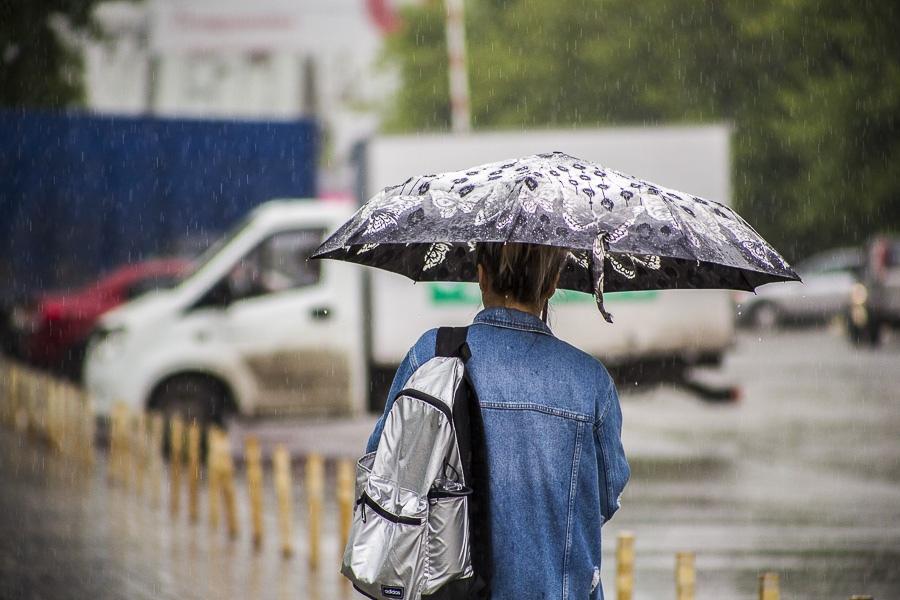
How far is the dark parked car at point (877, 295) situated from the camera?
23.1 meters

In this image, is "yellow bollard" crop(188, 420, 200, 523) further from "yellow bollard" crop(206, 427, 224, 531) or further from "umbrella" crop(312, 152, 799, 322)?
"umbrella" crop(312, 152, 799, 322)

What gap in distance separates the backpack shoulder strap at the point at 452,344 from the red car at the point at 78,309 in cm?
1390

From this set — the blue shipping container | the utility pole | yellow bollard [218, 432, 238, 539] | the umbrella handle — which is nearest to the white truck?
the blue shipping container

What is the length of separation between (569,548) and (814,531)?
6.27 metres

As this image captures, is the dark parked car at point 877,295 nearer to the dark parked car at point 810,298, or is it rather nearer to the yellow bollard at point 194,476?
the dark parked car at point 810,298

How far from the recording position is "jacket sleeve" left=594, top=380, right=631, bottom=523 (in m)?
3.16

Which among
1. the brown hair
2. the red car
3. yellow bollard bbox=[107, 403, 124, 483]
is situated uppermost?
the brown hair

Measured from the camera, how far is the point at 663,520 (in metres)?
9.41

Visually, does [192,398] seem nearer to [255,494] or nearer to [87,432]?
[87,432]

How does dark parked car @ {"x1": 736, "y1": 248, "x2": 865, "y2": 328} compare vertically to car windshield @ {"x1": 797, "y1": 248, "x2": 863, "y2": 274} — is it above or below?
below

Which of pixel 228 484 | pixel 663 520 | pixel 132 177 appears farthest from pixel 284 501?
pixel 132 177

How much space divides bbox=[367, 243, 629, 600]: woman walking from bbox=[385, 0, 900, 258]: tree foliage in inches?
1128

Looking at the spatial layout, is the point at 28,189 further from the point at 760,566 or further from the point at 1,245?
the point at 760,566

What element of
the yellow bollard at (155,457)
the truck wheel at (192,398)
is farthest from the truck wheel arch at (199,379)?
the yellow bollard at (155,457)
